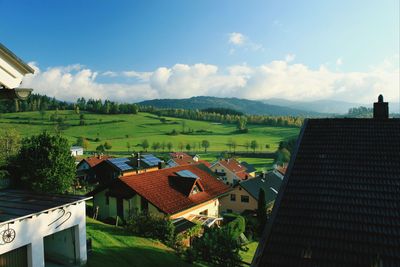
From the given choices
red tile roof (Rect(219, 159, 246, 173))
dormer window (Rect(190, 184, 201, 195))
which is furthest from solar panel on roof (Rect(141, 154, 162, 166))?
red tile roof (Rect(219, 159, 246, 173))

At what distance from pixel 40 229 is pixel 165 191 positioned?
16612mm

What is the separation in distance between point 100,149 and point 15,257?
9548 cm

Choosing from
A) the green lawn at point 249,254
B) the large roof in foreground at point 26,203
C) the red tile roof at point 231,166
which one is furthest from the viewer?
the red tile roof at point 231,166

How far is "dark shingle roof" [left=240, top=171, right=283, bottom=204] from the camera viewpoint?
4456 centimetres

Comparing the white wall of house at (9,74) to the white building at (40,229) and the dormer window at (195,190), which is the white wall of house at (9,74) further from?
the dormer window at (195,190)

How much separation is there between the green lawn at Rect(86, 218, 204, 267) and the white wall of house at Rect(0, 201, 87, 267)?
4.42 ft

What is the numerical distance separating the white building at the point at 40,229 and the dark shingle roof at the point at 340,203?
9371 millimetres

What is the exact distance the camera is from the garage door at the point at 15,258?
12586 millimetres

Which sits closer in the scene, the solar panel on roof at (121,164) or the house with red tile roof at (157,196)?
the house with red tile roof at (157,196)

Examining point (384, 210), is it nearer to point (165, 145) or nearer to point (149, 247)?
point (149, 247)

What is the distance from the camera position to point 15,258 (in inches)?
508

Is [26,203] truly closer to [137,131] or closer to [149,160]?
[149,160]

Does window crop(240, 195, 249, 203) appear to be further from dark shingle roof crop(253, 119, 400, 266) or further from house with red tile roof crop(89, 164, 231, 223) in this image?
dark shingle roof crop(253, 119, 400, 266)

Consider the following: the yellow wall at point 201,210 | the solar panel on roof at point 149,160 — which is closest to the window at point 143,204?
the yellow wall at point 201,210
